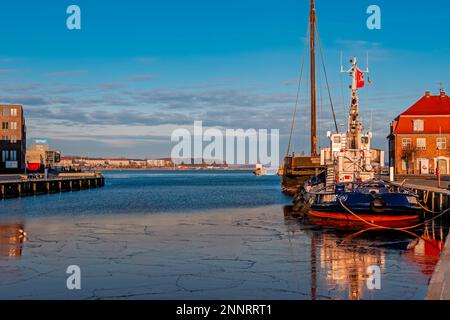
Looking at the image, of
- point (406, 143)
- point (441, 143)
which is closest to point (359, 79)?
point (406, 143)

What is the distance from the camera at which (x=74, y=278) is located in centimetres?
1752

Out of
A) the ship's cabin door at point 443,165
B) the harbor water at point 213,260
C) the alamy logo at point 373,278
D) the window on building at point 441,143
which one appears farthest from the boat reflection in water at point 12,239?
the window on building at point 441,143

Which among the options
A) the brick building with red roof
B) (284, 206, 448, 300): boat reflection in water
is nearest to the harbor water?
(284, 206, 448, 300): boat reflection in water

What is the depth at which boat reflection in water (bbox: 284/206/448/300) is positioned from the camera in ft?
53.7

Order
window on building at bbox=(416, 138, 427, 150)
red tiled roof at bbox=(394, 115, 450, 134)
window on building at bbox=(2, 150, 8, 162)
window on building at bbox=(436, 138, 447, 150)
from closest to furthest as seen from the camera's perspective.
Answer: window on building at bbox=(436, 138, 447, 150), red tiled roof at bbox=(394, 115, 450, 134), window on building at bbox=(416, 138, 427, 150), window on building at bbox=(2, 150, 8, 162)

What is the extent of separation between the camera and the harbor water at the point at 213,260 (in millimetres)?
15648

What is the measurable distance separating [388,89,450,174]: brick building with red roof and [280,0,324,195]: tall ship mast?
16.8m

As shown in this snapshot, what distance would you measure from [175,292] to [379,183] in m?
22.6

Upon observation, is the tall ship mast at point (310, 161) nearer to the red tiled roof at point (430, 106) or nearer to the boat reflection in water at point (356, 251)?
the red tiled roof at point (430, 106)

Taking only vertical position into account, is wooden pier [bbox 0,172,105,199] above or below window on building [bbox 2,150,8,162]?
below

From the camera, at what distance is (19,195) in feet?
235

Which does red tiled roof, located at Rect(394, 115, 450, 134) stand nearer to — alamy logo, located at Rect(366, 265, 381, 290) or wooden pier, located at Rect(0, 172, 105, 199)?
wooden pier, located at Rect(0, 172, 105, 199)
